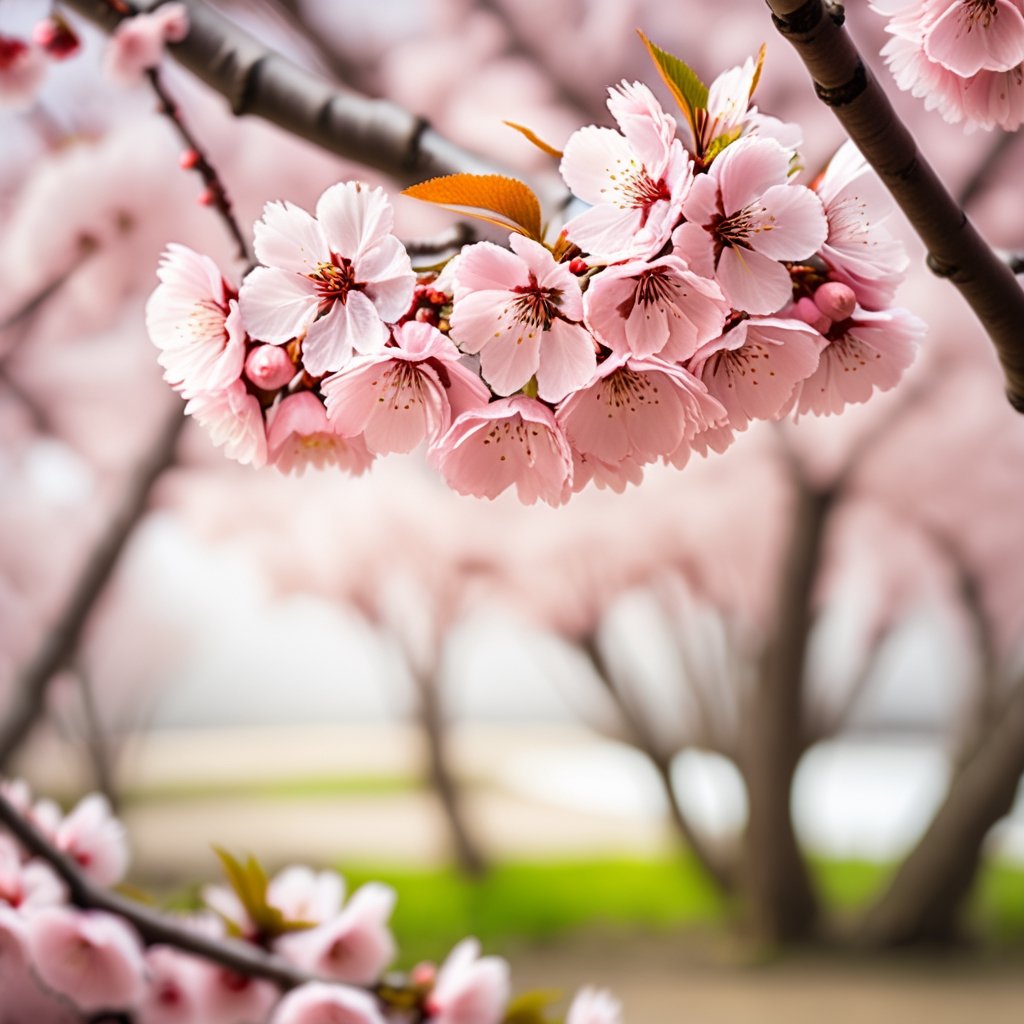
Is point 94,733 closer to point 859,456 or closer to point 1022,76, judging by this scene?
point 859,456

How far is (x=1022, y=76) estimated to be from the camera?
42cm

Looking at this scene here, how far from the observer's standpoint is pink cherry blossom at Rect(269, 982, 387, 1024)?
1.96ft

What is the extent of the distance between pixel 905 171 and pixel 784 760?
6.74ft

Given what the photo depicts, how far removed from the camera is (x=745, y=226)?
0.32m

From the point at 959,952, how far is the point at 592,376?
235 centimetres

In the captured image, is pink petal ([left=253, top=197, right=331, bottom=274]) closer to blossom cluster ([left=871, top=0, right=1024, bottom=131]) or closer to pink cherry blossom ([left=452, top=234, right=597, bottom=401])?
pink cherry blossom ([left=452, top=234, right=597, bottom=401])

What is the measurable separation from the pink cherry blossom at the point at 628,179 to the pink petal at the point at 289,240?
0.09m

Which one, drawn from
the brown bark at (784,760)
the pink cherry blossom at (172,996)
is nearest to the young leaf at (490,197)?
the pink cherry blossom at (172,996)

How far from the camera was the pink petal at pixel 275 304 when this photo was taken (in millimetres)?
336

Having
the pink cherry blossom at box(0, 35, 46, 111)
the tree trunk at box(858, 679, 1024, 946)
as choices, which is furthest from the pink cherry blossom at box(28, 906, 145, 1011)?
the tree trunk at box(858, 679, 1024, 946)

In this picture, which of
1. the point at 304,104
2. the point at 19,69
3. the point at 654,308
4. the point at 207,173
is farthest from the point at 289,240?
the point at 19,69

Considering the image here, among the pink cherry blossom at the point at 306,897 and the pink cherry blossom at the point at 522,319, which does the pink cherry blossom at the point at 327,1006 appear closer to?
the pink cherry blossom at the point at 306,897

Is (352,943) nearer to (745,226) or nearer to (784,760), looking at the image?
(745,226)

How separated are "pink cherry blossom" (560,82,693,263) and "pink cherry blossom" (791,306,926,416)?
0.09m
